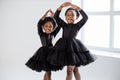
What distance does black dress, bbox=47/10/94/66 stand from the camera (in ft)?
3.67

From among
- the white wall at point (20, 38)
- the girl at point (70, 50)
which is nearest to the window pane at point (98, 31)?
the white wall at point (20, 38)

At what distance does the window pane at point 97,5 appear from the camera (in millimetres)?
2082

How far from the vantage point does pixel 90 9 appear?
2188mm

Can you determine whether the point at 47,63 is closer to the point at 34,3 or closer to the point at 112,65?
the point at 112,65

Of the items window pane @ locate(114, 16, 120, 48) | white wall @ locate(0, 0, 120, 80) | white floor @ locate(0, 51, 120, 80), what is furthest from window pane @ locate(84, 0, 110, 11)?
white floor @ locate(0, 51, 120, 80)

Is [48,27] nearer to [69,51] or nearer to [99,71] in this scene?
[69,51]

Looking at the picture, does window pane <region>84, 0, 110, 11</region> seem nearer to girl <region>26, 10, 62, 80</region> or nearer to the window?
the window

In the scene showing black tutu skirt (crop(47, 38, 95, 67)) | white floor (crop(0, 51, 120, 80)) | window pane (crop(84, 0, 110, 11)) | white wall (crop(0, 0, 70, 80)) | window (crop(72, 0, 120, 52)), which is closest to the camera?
black tutu skirt (crop(47, 38, 95, 67))

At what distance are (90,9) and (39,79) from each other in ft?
2.90

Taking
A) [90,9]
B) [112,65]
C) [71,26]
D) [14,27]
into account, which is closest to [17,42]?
[14,27]

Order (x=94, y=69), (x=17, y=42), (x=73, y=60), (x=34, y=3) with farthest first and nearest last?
(x=17, y=42)
(x=34, y=3)
(x=94, y=69)
(x=73, y=60)

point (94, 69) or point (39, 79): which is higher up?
point (94, 69)

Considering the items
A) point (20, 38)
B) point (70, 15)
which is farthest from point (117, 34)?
point (20, 38)

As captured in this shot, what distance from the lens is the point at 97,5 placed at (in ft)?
7.05
